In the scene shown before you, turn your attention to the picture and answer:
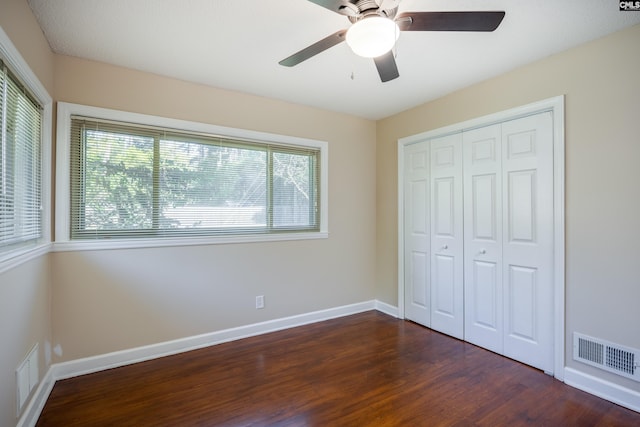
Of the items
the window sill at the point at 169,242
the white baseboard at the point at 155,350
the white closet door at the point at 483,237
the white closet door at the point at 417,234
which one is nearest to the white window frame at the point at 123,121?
the window sill at the point at 169,242

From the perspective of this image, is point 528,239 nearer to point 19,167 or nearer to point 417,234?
point 417,234

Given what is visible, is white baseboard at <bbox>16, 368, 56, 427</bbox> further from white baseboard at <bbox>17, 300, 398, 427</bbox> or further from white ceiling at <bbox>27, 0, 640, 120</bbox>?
white ceiling at <bbox>27, 0, 640, 120</bbox>

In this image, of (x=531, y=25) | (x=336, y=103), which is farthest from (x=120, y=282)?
(x=531, y=25)

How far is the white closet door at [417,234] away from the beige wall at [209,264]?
53 cm

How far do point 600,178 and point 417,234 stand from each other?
1687 mm

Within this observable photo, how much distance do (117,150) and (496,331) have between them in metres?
3.66

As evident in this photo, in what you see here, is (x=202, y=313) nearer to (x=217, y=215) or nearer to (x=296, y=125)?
(x=217, y=215)

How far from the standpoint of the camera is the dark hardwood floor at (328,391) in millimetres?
1902

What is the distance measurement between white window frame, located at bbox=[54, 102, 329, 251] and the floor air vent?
252cm

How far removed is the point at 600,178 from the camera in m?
2.16

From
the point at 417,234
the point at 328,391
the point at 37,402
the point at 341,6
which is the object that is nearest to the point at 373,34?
the point at 341,6

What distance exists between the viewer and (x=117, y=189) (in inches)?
101

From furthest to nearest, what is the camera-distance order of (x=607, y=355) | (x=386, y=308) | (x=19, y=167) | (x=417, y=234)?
(x=386, y=308) → (x=417, y=234) → (x=607, y=355) → (x=19, y=167)

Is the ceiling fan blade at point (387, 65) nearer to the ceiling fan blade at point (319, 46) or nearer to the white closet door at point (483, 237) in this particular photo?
the ceiling fan blade at point (319, 46)
